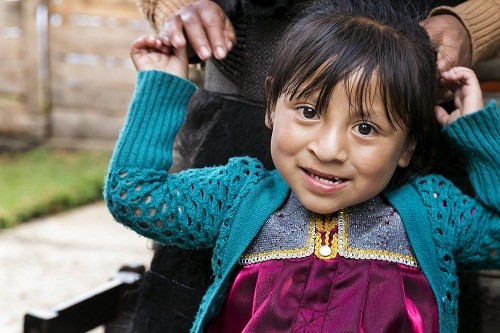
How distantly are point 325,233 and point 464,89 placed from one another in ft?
1.22

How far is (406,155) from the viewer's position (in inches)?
57.1

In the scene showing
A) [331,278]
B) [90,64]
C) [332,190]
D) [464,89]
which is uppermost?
[464,89]

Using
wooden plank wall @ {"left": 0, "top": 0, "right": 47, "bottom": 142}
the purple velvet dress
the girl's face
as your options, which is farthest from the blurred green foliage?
the girl's face

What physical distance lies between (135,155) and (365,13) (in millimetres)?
457

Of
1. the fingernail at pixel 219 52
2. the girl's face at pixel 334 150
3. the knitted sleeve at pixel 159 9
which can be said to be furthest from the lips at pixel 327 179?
the knitted sleeve at pixel 159 9

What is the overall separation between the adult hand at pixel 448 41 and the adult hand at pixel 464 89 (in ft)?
0.05

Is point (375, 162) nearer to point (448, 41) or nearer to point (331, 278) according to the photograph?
point (331, 278)

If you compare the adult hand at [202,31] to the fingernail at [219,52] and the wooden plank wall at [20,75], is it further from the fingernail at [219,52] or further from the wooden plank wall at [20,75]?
the wooden plank wall at [20,75]

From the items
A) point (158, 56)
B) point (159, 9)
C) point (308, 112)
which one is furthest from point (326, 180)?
point (159, 9)

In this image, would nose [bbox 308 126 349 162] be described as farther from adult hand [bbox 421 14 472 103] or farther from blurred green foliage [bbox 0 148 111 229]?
blurred green foliage [bbox 0 148 111 229]

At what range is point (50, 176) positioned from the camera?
513 centimetres

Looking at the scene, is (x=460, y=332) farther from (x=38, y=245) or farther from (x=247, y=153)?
(x=38, y=245)

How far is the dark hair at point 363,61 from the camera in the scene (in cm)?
131

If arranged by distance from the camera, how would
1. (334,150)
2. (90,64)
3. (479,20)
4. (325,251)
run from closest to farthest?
(334,150)
(325,251)
(479,20)
(90,64)
